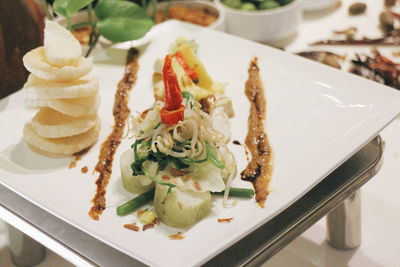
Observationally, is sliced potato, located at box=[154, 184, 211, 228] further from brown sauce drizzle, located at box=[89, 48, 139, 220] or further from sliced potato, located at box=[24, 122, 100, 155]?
sliced potato, located at box=[24, 122, 100, 155]

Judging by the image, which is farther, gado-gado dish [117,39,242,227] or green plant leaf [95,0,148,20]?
green plant leaf [95,0,148,20]

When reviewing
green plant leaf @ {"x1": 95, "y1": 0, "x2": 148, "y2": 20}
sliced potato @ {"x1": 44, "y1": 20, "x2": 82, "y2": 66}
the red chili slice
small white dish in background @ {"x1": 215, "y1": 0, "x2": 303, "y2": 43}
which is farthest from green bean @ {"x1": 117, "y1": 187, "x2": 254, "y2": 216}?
small white dish in background @ {"x1": 215, "y1": 0, "x2": 303, "y2": 43}

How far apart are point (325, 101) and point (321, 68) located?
0.16m

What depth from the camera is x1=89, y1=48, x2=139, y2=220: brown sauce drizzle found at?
1.39 meters

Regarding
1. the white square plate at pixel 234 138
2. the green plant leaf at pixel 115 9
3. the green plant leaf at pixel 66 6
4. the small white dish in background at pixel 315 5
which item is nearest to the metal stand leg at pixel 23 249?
the white square plate at pixel 234 138

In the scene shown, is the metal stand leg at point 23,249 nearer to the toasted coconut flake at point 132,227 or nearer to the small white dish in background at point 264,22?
the toasted coconut flake at point 132,227

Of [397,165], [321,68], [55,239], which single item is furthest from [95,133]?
[397,165]

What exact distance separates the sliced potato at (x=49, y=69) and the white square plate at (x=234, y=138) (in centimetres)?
25

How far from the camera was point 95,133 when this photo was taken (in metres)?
1.64

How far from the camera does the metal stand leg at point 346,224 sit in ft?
5.32

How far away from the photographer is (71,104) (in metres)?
1.54

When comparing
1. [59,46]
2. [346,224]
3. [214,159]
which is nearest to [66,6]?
[59,46]

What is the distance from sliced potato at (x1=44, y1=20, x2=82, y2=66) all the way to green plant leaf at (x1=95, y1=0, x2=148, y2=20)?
0.54 metres

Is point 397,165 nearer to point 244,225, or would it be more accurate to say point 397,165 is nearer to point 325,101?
point 325,101
